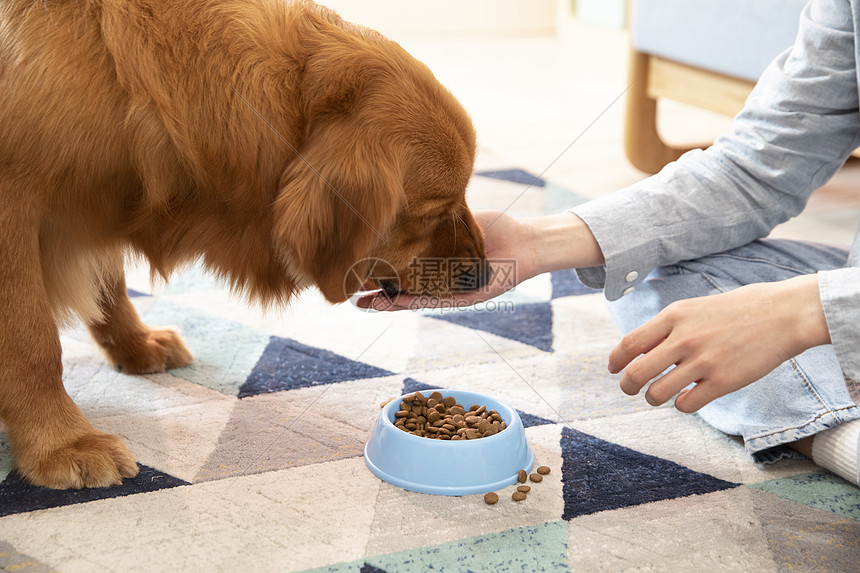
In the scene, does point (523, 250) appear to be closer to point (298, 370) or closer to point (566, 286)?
point (298, 370)

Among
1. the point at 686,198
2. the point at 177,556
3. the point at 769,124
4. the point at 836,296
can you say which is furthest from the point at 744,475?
the point at 177,556

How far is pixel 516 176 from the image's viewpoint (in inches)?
128

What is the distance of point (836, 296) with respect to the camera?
1065mm

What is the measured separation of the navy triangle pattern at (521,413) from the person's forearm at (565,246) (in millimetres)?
284

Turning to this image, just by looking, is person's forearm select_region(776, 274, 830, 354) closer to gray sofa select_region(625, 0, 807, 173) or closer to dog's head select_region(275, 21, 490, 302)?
dog's head select_region(275, 21, 490, 302)

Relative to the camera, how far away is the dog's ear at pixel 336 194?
1.22m

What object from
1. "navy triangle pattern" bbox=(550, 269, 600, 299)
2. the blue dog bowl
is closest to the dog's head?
the blue dog bowl

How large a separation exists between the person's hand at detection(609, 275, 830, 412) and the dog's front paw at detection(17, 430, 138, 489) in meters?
0.82

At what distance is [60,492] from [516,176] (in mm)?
2304

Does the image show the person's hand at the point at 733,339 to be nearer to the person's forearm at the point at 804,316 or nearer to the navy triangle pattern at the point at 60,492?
the person's forearm at the point at 804,316

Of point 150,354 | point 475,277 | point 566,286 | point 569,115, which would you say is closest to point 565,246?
point 475,277

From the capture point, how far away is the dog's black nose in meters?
1.47

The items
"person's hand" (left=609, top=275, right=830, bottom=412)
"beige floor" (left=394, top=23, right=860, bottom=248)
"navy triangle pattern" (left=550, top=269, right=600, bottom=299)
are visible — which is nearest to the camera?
"person's hand" (left=609, top=275, right=830, bottom=412)

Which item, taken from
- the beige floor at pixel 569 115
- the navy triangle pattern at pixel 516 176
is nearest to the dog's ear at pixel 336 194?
the beige floor at pixel 569 115
